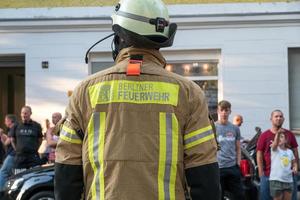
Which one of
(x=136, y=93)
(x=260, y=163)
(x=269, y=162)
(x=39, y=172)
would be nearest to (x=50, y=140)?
(x=39, y=172)

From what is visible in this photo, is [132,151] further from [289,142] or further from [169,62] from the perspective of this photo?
[169,62]

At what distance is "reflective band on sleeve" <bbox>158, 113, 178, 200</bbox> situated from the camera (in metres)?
2.52

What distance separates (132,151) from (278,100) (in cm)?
1218

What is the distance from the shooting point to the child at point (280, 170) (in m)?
8.65

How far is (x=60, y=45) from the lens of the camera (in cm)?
1465

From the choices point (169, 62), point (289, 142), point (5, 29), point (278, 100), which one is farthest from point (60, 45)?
point (289, 142)

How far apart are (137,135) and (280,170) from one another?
6458mm

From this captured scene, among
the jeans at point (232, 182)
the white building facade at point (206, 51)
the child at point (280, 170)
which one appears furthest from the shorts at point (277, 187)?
the white building facade at point (206, 51)

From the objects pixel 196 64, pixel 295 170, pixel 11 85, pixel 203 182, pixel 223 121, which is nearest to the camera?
pixel 203 182

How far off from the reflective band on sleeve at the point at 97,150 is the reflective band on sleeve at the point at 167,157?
24 centimetres

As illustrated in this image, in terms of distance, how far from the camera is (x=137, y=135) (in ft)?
8.25

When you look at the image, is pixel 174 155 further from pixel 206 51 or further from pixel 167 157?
pixel 206 51

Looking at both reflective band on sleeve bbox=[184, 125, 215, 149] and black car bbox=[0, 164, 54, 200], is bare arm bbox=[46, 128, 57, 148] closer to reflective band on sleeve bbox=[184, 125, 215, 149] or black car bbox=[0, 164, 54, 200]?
black car bbox=[0, 164, 54, 200]

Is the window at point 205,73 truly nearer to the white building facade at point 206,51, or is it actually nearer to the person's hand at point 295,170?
the white building facade at point 206,51
